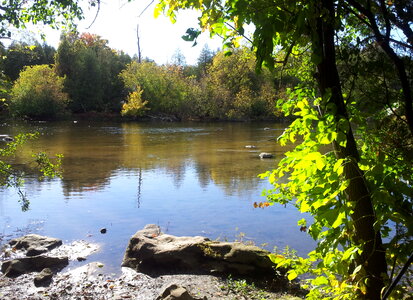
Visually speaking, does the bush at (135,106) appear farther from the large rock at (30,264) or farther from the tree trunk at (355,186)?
the tree trunk at (355,186)

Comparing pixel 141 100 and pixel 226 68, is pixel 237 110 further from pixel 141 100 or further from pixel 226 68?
pixel 141 100

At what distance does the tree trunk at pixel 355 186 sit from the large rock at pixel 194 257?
15.2 feet

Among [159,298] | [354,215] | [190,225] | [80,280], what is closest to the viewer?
[354,215]

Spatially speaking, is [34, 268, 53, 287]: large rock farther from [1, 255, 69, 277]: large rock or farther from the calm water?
the calm water

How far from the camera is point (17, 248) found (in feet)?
26.3

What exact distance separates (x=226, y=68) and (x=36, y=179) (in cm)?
4525

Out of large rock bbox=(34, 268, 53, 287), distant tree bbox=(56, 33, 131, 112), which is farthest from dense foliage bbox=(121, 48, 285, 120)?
large rock bbox=(34, 268, 53, 287)

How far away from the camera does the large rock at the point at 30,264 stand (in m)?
6.86

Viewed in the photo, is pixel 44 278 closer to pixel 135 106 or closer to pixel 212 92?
pixel 135 106

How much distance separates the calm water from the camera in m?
9.16

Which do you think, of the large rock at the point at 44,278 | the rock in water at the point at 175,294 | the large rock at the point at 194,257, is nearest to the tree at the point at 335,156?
the rock in water at the point at 175,294

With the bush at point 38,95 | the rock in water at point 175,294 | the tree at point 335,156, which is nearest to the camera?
the tree at point 335,156

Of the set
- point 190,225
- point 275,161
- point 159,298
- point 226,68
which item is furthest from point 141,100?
point 159,298

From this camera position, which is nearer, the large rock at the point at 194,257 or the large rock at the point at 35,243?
the large rock at the point at 194,257
